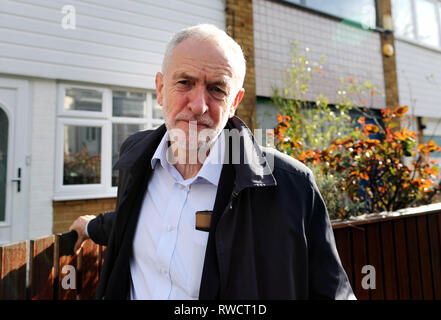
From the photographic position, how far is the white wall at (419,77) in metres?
8.18

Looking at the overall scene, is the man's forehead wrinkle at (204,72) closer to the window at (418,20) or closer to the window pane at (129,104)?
the window pane at (129,104)

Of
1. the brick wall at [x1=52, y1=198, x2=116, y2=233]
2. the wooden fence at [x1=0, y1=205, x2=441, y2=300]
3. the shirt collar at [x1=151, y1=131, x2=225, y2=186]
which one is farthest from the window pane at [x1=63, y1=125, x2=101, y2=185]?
the shirt collar at [x1=151, y1=131, x2=225, y2=186]

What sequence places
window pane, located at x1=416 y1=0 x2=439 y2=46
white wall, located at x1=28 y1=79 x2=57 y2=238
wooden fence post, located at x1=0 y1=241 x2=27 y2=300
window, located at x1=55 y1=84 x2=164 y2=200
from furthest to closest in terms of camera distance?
window pane, located at x1=416 y1=0 x2=439 y2=46 < window, located at x1=55 y1=84 x2=164 y2=200 < white wall, located at x1=28 y1=79 x2=57 y2=238 < wooden fence post, located at x1=0 y1=241 x2=27 y2=300

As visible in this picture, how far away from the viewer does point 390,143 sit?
3021 mm

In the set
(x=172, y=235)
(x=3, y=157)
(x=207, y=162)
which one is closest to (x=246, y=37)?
(x=3, y=157)

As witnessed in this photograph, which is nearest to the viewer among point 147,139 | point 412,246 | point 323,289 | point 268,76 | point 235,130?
point 323,289

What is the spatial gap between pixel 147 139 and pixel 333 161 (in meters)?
2.10

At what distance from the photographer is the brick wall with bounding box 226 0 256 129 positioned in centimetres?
544

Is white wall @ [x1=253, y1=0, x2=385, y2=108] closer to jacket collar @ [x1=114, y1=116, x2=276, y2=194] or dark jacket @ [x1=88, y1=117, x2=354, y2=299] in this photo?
jacket collar @ [x1=114, y1=116, x2=276, y2=194]

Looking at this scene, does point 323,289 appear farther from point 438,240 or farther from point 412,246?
point 438,240

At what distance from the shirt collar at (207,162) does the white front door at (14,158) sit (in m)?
3.35

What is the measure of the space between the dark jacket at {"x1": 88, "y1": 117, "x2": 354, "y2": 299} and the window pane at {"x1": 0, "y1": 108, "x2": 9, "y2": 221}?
3412 millimetres
